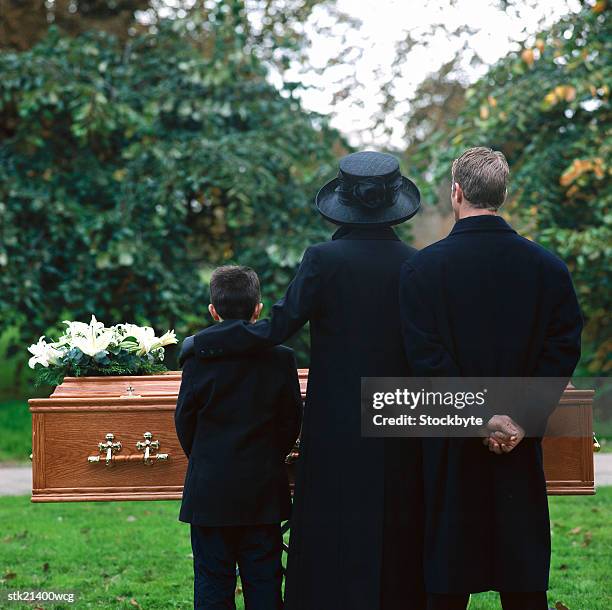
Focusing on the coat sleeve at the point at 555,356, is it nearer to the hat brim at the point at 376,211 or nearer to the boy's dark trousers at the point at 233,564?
the hat brim at the point at 376,211

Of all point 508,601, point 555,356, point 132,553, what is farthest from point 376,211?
point 132,553

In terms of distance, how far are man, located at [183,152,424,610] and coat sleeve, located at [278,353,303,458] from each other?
5.0 inches

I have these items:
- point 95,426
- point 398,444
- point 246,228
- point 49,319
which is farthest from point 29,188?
point 398,444

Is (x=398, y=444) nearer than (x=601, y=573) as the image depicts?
Yes

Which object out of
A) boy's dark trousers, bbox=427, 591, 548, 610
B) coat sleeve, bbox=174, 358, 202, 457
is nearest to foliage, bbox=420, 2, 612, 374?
coat sleeve, bbox=174, 358, 202, 457

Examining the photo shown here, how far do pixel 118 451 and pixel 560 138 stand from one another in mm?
6588

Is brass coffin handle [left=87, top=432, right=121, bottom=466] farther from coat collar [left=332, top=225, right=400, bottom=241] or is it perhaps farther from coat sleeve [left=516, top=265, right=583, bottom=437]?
coat sleeve [left=516, top=265, right=583, bottom=437]

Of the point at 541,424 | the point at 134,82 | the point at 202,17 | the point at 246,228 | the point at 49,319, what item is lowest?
the point at 541,424

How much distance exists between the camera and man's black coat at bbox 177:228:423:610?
3.13 m

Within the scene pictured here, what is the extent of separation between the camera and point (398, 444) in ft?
10.3

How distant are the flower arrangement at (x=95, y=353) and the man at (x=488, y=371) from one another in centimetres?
144

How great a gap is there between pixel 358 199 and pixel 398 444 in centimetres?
84

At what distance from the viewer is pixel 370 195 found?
3277 mm

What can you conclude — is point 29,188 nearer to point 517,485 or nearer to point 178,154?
point 178,154
